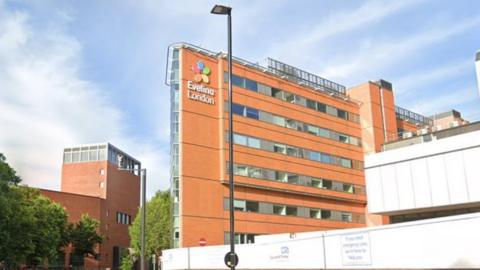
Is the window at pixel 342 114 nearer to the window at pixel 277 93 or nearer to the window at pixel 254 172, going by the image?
the window at pixel 277 93

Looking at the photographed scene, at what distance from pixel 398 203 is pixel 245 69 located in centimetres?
2593

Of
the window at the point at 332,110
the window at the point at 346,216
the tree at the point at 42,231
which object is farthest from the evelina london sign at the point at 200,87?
the window at the point at 346,216

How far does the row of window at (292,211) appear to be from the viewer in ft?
166

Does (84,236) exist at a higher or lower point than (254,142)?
lower

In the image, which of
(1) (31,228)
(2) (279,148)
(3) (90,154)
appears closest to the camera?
(1) (31,228)

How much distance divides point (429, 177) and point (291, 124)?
26652 mm

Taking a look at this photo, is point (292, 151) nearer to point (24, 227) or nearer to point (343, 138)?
point (343, 138)

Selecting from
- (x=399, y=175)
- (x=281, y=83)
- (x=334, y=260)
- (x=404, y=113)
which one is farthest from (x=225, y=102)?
(x=404, y=113)

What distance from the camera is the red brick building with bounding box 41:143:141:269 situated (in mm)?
87344

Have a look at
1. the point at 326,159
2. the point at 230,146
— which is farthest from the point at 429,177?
the point at 326,159

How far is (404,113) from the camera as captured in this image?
3100 inches

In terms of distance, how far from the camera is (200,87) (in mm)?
50125

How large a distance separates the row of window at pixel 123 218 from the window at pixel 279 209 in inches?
1958

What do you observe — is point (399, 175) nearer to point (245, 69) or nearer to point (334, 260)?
point (334, 260)
